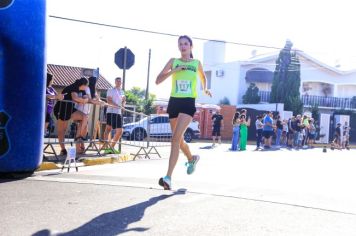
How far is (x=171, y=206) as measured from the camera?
15.8 feet

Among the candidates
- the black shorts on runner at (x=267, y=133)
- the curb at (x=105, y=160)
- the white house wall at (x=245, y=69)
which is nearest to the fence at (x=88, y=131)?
the curb at (x=105, y=160)

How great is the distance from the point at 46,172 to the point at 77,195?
2287 millimetres

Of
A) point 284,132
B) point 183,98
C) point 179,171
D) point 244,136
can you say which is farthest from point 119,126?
point 284,132

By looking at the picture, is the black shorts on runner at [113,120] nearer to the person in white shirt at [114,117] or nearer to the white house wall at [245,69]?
the person in white shirt at [114,117]

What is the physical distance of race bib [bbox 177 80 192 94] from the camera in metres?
5.99

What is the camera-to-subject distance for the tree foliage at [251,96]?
41.2 metres

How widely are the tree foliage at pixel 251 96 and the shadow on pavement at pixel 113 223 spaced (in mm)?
37112

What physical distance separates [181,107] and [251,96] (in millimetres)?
36042

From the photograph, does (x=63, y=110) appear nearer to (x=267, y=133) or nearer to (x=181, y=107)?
(x=181, y=107)

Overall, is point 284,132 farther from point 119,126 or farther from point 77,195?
point 77,195

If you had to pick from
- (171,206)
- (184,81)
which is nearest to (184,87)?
(184,81)

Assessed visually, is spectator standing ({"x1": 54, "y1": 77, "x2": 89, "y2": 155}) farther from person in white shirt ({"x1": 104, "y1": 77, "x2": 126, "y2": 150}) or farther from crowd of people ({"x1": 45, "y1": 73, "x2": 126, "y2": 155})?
person in white shirt ({"x1": 104, "y1": 77, "x2": 126, "y2": 150})

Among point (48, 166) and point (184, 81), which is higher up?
point (184, 81)

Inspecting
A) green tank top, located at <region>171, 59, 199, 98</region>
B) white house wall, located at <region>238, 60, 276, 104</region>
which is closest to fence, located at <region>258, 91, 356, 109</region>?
white house wall, located at <region>238, 60, 276, 104</region>
